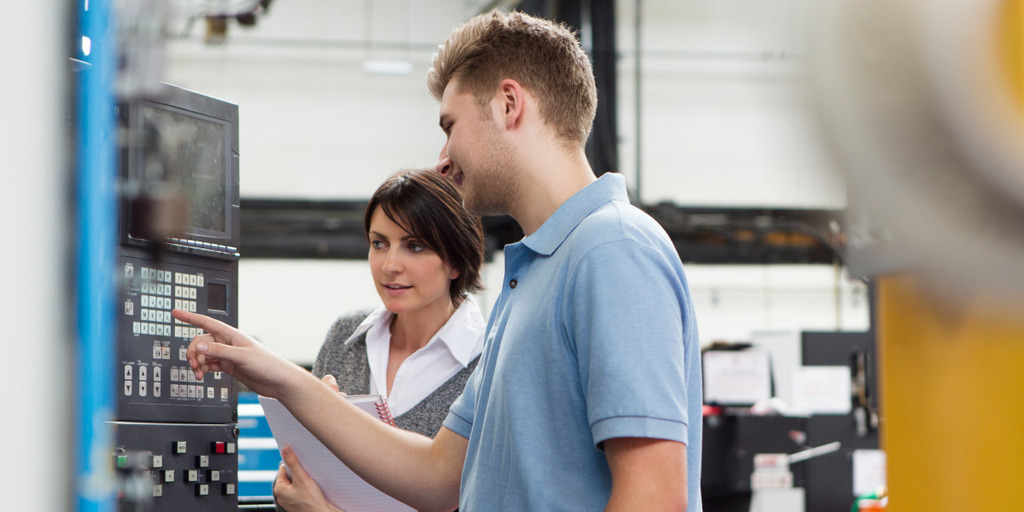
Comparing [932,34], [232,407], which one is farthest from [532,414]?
[932,34]

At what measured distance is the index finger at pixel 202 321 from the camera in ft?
3.37

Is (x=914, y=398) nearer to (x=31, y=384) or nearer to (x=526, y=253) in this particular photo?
(x=31, y=384)

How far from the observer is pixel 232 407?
48.5 inches

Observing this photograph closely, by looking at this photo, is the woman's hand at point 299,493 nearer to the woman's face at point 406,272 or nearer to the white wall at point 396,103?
the woman's face at point 406,272

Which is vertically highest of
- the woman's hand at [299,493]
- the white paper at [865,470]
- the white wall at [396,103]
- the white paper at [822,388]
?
the white wall at [396,103]

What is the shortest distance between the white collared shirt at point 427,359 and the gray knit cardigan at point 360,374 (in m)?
0.01

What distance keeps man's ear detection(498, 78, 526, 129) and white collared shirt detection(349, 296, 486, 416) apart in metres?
0.68

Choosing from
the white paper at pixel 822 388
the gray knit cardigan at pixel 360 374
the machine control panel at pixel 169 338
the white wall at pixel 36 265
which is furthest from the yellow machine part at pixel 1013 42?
the white paper at pixel 822 388

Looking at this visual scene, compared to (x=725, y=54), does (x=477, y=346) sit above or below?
below

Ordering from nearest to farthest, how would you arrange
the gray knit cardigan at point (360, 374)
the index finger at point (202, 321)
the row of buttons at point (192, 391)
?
the index finger at point (202, 321)
the row of buttons at point (192, 391)
the gray knit cardigan at point (360, 374)

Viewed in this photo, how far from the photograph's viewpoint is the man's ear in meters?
1.12

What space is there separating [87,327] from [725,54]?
9.28 meters

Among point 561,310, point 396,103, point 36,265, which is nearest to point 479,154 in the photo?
point 561,310

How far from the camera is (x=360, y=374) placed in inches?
71.7
